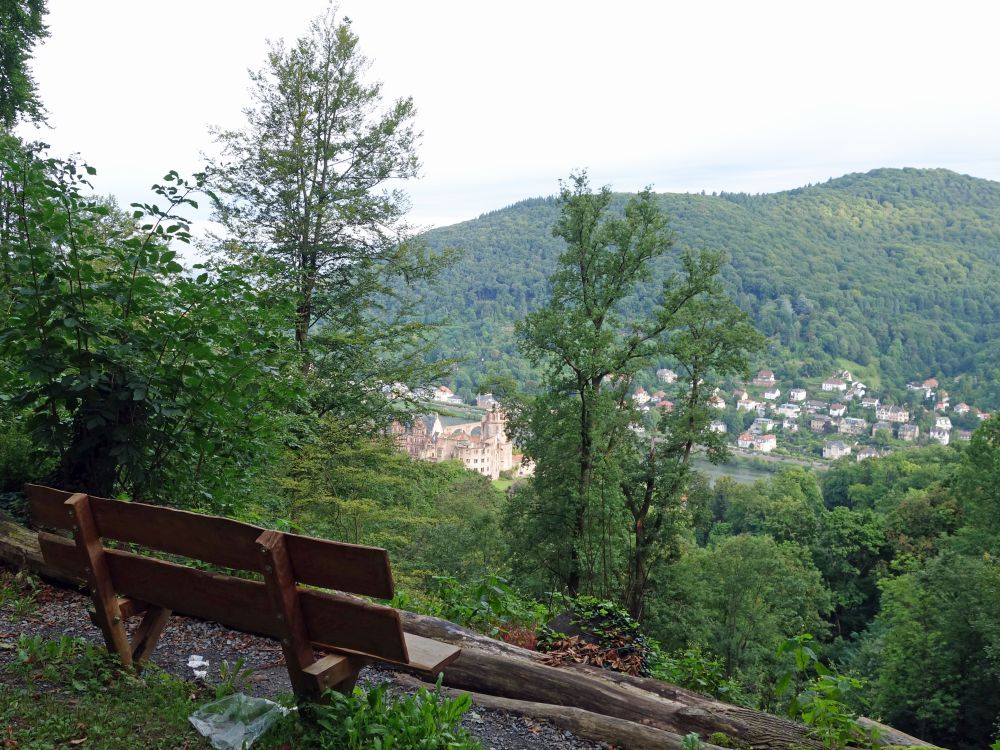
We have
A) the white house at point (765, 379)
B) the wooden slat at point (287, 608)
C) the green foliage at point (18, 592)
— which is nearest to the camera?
the wooden slat at point (287, 608)

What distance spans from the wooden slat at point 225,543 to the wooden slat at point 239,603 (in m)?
0.10

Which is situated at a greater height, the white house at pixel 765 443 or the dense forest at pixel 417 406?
the dense forest at pixel 417 406

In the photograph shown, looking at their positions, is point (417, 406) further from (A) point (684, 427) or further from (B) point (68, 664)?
(B) point (68, 664)

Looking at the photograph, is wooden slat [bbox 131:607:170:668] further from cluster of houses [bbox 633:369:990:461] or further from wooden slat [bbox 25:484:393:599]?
cluster of houses [bbox 633:369:990:461]

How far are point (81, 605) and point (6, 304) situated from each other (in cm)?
239

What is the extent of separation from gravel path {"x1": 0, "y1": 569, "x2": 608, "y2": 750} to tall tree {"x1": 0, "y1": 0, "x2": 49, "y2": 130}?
13128 millimetres

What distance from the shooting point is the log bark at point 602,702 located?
11.7ft

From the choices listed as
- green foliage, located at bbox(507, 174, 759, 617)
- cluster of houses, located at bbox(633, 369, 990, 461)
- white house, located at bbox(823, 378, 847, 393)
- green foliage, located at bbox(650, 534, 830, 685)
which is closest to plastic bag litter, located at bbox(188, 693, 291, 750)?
green foliage, located at bbox(507, 174, 759, 617)

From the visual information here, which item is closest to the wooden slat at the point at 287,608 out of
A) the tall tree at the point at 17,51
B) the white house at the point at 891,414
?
the tall tree at the point at 17,51

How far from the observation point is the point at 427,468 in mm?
13023

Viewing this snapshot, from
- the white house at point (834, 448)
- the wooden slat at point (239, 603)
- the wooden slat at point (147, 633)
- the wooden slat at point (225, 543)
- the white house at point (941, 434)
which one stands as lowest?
the white house at point (834, 448)

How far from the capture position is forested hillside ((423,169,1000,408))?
283 feet

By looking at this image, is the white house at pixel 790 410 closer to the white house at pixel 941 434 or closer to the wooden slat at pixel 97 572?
the white house at pixel 941 434

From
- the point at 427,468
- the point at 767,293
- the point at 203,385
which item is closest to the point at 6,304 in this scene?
the point at 203,385
